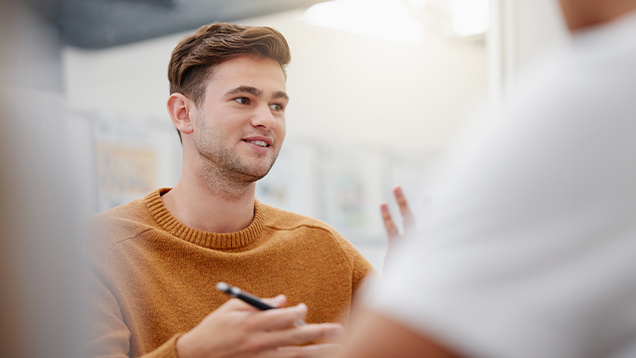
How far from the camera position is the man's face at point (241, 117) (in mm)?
868

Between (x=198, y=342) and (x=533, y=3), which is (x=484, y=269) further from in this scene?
(x=533, y=3)

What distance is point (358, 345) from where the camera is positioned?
0.26m

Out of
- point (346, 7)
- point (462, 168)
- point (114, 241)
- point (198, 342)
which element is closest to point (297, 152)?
point (346, 7)

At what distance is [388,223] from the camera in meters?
0.92

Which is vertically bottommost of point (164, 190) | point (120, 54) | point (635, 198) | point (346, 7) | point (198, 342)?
point (198, 342)

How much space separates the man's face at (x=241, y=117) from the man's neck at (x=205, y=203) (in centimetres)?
3

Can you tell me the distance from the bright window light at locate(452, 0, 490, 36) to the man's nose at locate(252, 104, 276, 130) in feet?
3.16

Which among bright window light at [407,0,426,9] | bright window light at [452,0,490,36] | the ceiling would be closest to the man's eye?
the ceiling

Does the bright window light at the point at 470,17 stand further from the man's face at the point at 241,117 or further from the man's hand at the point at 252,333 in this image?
the man's hand at the point at 252,333

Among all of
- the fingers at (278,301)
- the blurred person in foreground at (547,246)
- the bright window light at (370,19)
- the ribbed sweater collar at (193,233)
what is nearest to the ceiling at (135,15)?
the bright window light at (370,19)

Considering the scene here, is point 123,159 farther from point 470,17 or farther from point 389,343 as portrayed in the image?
point 470,17

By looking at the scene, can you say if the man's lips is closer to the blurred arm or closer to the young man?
the young man

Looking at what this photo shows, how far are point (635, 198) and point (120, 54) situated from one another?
1118 mm

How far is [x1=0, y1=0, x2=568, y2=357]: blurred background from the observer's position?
0.33 m
